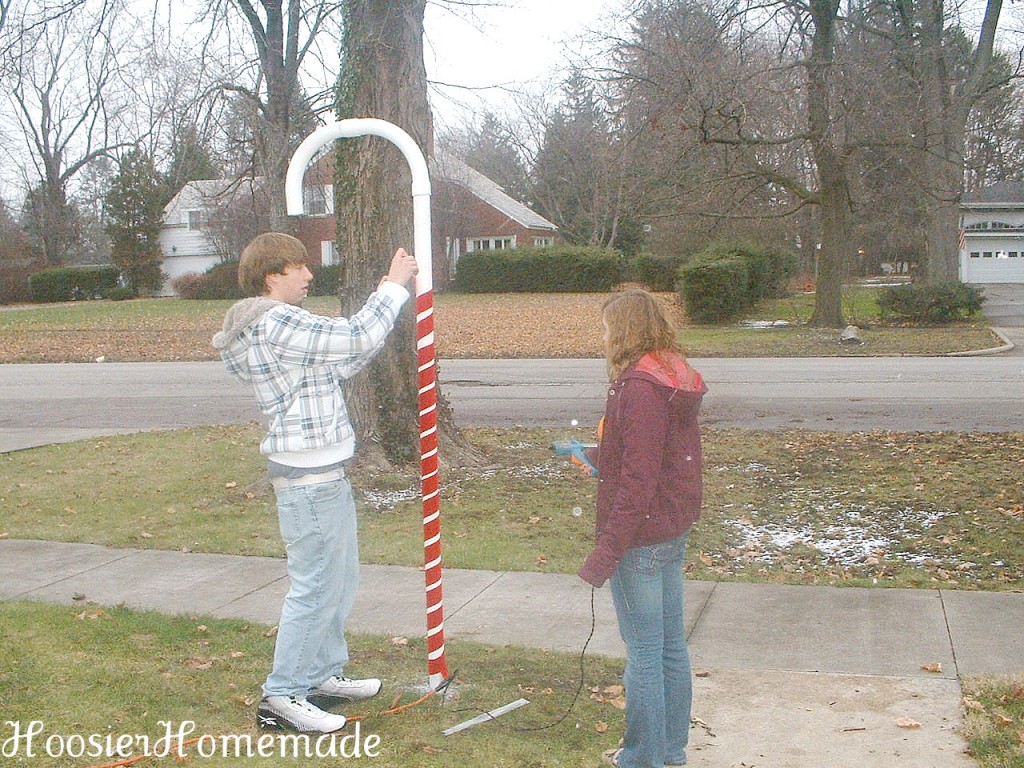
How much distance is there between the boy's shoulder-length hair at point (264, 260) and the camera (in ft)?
14.0

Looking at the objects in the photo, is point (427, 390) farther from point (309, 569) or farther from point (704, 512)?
point (704, 512)

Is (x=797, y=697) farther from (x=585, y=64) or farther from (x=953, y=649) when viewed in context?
(x=585, y=64)

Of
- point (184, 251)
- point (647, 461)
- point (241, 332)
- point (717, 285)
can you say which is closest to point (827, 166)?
point (717, 285)

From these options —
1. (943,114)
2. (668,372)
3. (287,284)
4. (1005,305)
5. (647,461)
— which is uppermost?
(943,114)

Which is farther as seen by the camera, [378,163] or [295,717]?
[378,163]

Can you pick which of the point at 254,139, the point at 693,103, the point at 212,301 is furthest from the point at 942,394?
the point at 212,301

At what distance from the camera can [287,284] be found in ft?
14.1

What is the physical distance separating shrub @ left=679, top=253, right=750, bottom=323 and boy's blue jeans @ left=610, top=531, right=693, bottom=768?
26.1m

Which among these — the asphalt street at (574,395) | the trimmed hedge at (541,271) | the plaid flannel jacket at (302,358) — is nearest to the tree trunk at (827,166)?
the asphalt street at (574,395)

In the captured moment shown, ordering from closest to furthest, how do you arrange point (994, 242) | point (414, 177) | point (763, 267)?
point (414, 177)
point (763, 267)
point (994, 242)

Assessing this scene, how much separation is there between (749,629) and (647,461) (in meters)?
2.44

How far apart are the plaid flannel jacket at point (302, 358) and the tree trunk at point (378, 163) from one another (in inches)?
195

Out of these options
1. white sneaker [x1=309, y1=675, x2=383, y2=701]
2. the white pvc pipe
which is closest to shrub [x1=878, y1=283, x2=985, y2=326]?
the white pvc pipe

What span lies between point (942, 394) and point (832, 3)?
12.3 meters
